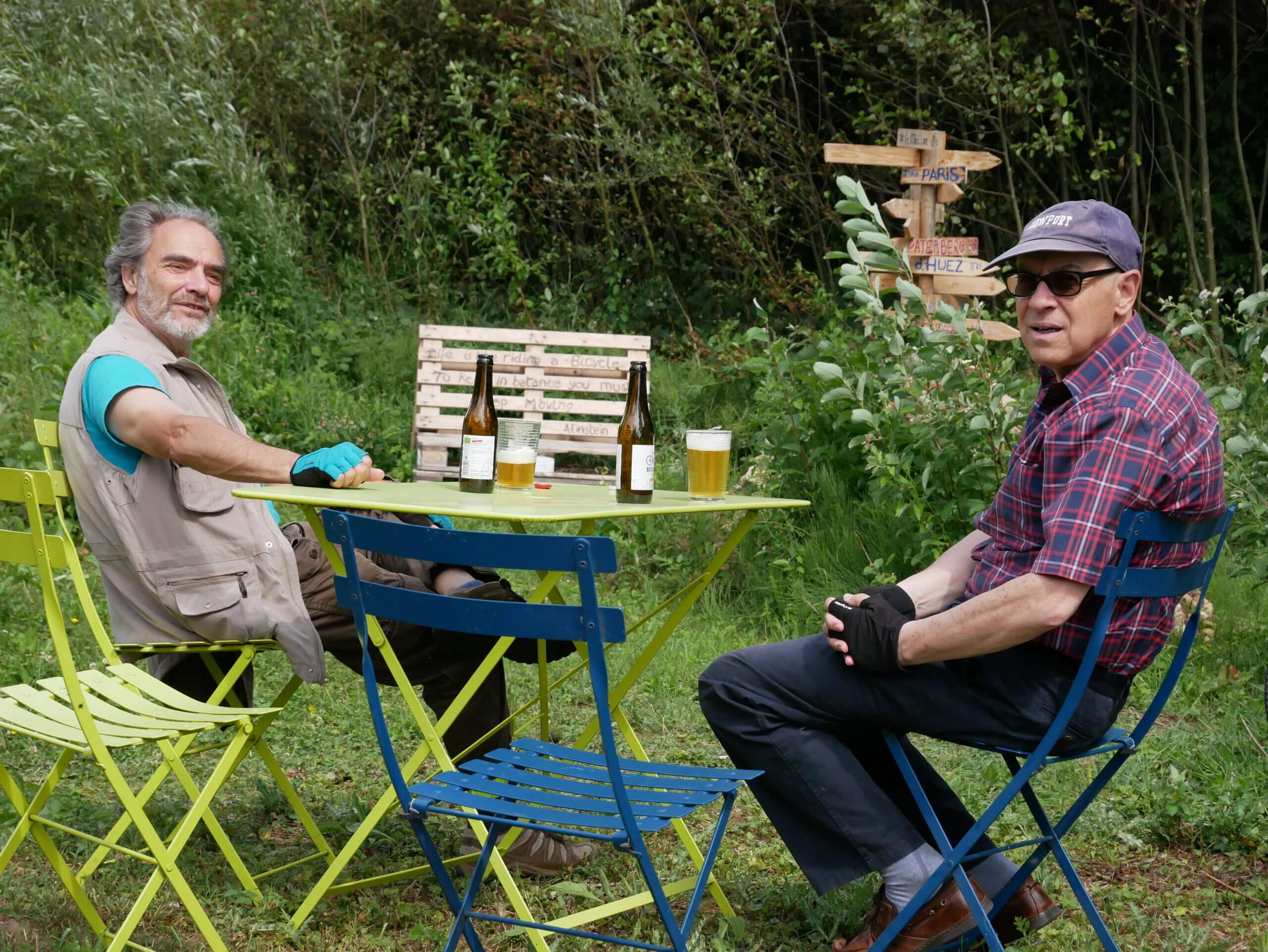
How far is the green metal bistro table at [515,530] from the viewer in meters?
2.59

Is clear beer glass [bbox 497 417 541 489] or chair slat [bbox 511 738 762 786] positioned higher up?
clear beer glass [bbox 497 417 541 489]

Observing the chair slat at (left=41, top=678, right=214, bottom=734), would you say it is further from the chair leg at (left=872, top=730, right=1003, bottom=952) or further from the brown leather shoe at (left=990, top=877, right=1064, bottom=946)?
the brown leather shoe at (left=990, top=877, right=1064, bottom=946)

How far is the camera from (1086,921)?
3137 millimetres

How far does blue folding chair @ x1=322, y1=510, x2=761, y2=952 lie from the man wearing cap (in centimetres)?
19

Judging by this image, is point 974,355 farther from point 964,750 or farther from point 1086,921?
point 1086,921

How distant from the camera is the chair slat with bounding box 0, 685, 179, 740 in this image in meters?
2.71

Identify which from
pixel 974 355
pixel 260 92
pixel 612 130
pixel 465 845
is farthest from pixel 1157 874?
pixel 260 92

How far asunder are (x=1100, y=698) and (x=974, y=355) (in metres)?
2.55

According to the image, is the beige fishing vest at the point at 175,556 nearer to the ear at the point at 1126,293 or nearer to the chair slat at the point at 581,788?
the chair slat at the point at 581,788

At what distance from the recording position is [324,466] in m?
3.17

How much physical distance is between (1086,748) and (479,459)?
1519 millimetres

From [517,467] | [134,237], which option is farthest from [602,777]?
[134,237]

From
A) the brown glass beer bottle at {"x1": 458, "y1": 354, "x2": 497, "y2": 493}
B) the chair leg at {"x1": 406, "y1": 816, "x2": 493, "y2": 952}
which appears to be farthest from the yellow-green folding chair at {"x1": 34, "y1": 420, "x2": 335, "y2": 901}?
the brown glass beer bottle at {"x1": 458, "y1": 354, "x2": 497, "y2": 493}

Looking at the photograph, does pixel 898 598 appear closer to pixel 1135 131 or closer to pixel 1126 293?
pixel 1126 293
